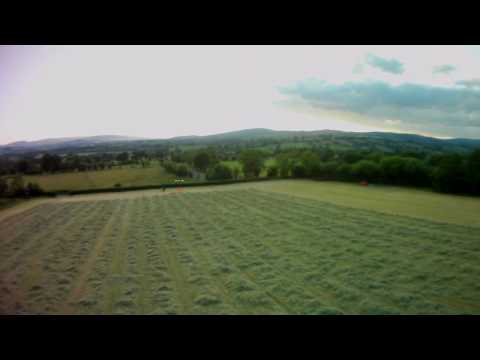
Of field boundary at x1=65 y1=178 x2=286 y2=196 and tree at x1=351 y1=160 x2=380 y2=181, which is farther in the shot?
tree at x1=351 y1=160 x2=380 y2=181

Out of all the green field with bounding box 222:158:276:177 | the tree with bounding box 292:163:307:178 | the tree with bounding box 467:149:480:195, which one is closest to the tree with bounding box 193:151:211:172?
the green field with bounding box 222:158:276:177

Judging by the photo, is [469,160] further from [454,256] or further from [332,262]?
[332,262]

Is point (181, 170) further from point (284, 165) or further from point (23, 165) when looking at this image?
point (23, 165)

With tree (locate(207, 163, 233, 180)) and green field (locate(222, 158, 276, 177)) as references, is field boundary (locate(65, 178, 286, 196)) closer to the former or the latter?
tree (locate(207, 163, 233, 180))

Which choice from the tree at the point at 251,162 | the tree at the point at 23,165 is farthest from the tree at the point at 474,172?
the tree at the point at 23,165

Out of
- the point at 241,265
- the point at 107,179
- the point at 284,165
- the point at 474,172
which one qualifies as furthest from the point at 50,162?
the point at 474,172
